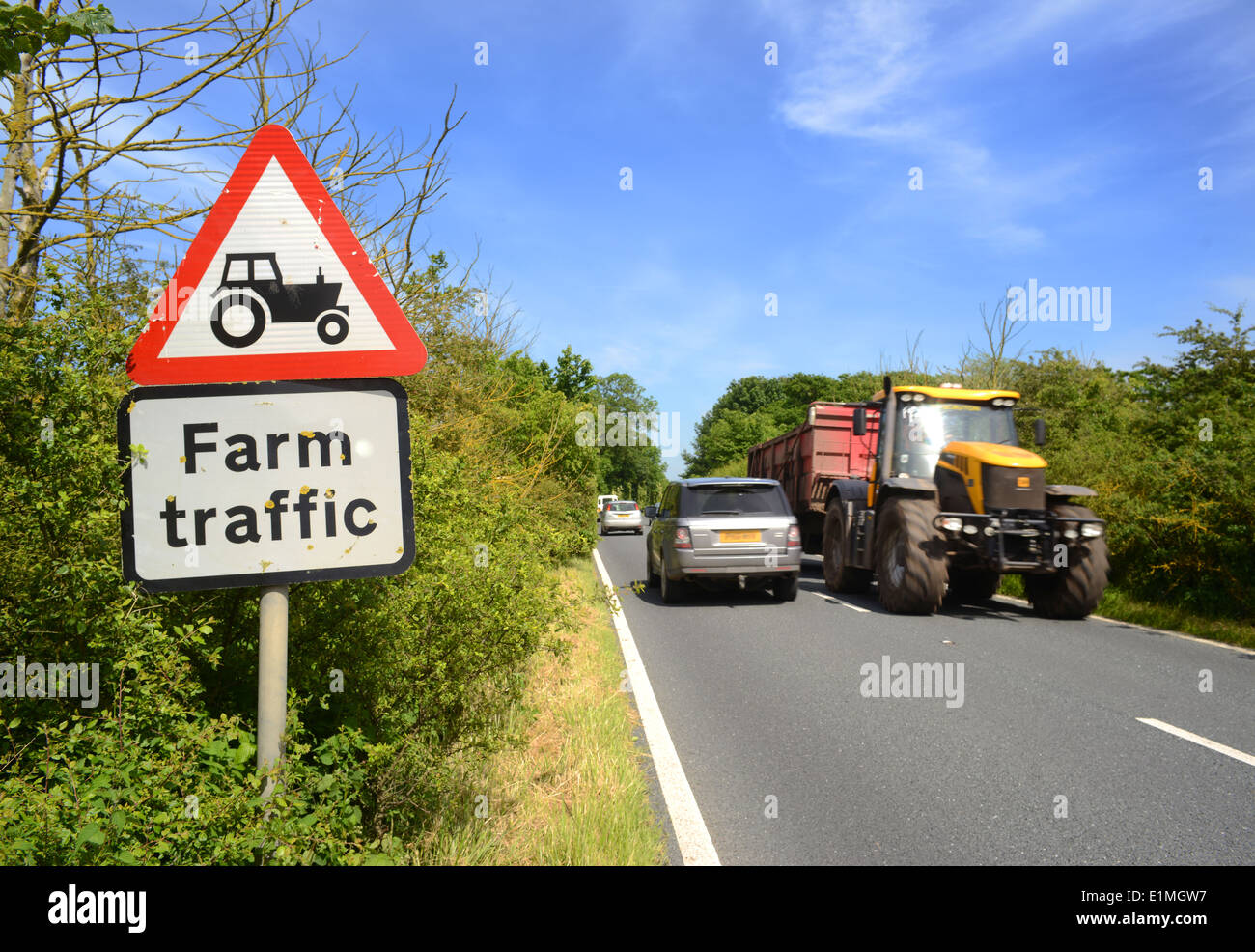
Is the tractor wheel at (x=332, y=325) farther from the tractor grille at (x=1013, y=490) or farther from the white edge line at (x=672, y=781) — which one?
the tractor grille at (x=1013, y=490)

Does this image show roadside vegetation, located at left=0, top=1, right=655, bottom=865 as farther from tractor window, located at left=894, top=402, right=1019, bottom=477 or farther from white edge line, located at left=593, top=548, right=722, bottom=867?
tractor window, located at left=894, top=402, right=1019, bottom=477

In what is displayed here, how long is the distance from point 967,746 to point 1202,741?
1528 millimetres

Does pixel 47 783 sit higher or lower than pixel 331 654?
lower

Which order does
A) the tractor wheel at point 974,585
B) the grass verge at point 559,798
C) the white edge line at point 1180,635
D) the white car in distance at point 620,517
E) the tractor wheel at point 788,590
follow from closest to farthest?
the grass verge at point 559,798, the white edge line at point 1180,635, the tractor wheel at point 974,585, the tractor wheel at point 788,590, the white car in distance at point 620,517

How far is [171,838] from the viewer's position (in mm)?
2215

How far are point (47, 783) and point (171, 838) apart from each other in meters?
0.73

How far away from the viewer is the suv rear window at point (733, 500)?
473 inches

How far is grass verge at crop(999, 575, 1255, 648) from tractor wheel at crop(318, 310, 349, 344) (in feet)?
33.3

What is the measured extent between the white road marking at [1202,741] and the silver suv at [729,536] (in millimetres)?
6140

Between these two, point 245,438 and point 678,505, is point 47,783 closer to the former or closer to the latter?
point 245,438

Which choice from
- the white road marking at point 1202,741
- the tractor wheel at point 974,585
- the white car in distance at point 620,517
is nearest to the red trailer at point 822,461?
the tractor wheel at point 974,585

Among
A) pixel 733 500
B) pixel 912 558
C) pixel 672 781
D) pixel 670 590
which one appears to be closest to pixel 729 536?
pixel 733 500

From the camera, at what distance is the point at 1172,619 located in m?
10.3
